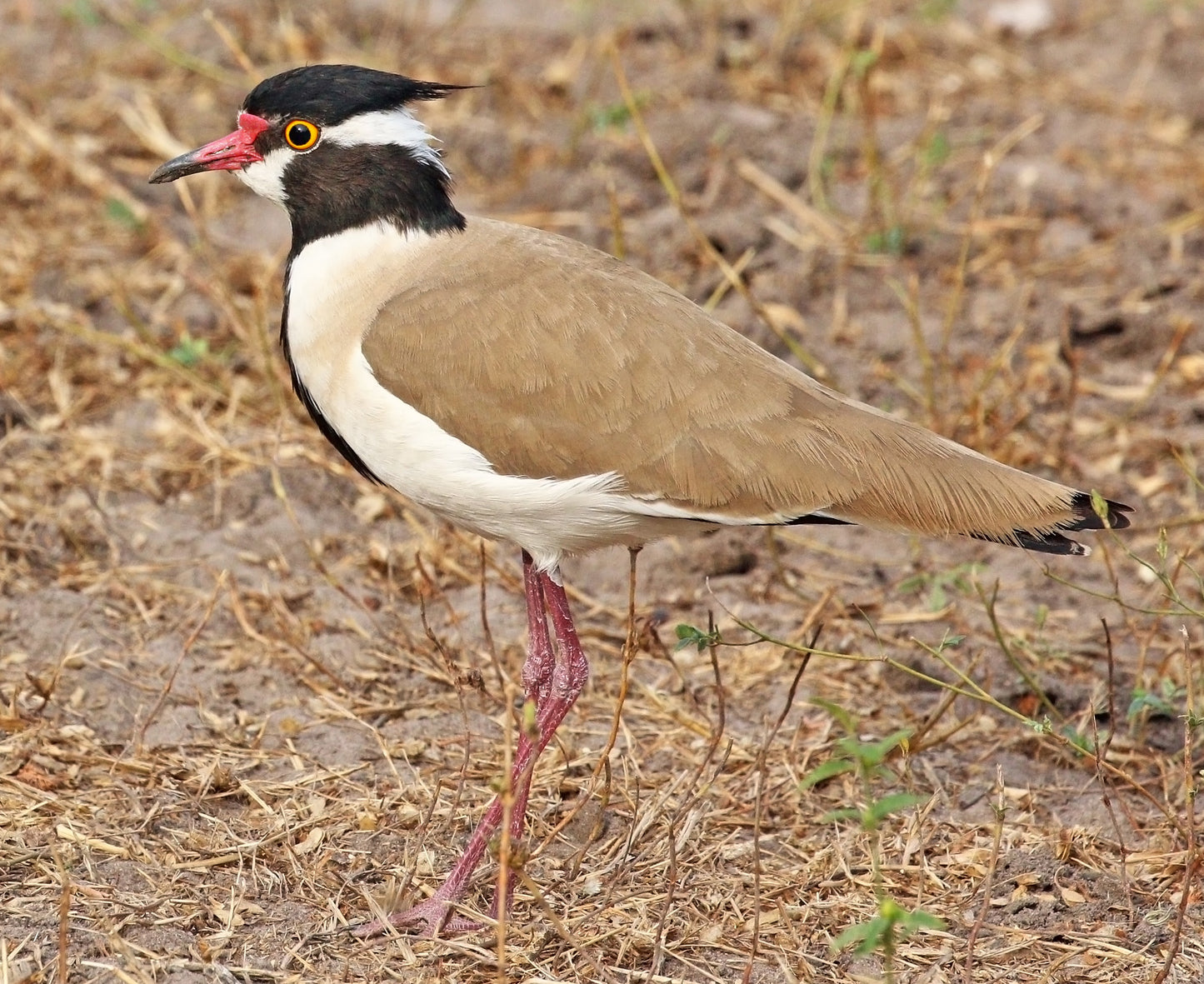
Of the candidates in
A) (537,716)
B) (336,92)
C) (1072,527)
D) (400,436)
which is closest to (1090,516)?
(1072,527)

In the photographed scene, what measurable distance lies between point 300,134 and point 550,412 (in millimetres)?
1084

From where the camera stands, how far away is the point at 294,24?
816 centimetres

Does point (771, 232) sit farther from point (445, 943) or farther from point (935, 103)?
point (445, 943)

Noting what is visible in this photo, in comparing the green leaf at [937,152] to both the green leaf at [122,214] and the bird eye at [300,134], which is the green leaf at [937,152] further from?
the green leaf at [122,214]

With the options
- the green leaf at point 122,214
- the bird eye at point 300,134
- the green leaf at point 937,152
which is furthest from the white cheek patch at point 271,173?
the green leaf at point 937,152

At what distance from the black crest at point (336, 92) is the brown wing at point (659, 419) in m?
0.56

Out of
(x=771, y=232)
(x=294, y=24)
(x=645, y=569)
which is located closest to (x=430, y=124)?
(x=294, y=24)

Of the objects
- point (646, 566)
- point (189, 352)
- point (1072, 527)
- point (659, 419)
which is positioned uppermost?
point (659, 419)

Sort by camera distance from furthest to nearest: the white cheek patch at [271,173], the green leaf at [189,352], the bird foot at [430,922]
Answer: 1. the green leaf at [189,352]
2. the white cheek patch at [271,173]
3. the bird foot at [430,922]

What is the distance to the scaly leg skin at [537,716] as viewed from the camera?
3789 mm

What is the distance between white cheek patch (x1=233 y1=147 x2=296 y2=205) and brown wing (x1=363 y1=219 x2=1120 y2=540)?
0.58m

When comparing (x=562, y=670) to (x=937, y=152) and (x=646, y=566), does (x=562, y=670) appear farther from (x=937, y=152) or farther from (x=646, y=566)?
(x=937, y=152)

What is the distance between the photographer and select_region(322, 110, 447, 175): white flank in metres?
4.18

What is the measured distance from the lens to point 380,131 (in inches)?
165
